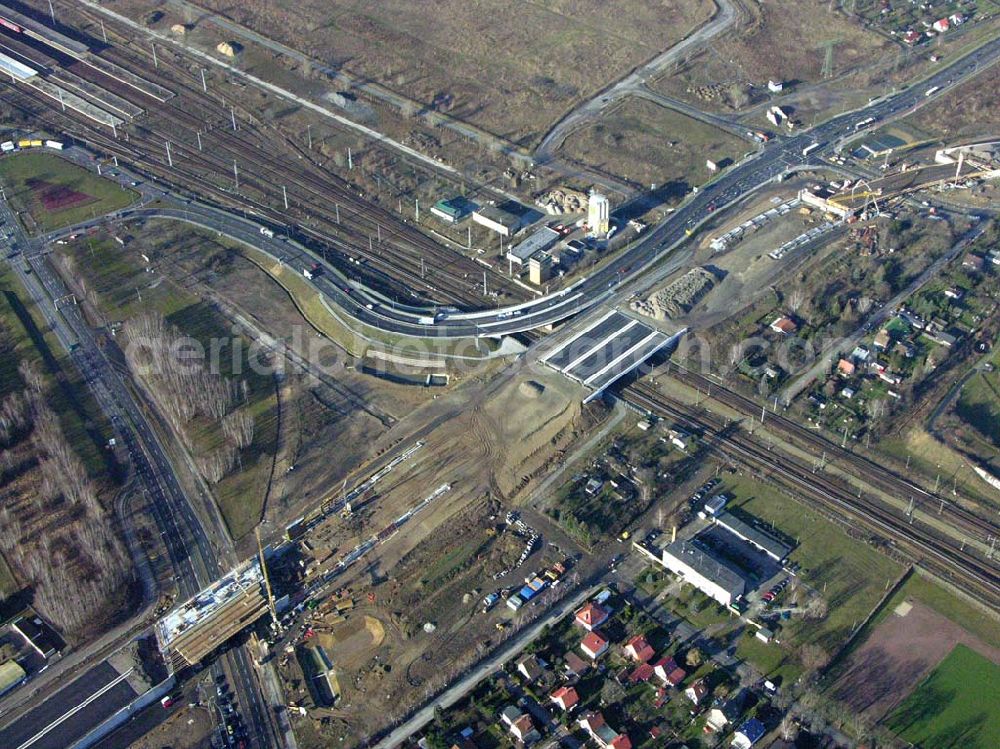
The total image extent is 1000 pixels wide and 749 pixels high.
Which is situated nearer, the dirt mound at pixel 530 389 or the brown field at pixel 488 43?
the dirt mound at pixel 530 389

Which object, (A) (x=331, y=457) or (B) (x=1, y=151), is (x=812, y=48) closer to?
(A) (x=331, y=457)

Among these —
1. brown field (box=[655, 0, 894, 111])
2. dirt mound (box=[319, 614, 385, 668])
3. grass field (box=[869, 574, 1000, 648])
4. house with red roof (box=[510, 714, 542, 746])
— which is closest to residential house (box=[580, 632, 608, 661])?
house with red roof (box=[510, 714, 542, 746])

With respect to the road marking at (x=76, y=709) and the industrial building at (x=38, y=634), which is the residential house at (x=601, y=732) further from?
the industrial building at (x=38, y=634)

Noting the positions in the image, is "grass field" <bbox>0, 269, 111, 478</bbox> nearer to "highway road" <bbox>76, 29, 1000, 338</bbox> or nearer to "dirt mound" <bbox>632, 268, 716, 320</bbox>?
"highway road" <bbox>76, 29, 1000, 338</bbox>

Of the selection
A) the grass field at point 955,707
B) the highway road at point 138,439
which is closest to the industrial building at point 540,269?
the highway road at point 138,439

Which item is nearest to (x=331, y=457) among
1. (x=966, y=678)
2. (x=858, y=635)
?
(x=858, y=635)

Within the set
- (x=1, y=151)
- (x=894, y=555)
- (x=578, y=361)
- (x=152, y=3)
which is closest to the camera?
(x=894, y=555)
